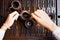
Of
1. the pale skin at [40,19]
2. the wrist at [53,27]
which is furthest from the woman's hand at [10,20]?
the wrist at [53,27]

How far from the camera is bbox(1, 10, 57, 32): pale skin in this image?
2.57ft

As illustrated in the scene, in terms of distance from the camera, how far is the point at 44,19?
2.60 feet

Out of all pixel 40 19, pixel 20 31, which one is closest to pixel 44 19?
pixel 40 19

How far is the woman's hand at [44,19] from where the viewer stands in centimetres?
79

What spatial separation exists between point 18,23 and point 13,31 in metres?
0.04

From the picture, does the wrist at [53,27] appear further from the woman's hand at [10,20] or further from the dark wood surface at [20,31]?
the woman's hand at [10,20]

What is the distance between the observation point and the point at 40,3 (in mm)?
838

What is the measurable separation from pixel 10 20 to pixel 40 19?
130 millimetres

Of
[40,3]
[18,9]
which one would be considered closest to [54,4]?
[40,3]

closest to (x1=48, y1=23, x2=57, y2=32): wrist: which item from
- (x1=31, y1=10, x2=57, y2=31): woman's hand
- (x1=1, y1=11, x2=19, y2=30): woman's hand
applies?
(x1=31, y1=10, x2=57, y2=31): woman's hand

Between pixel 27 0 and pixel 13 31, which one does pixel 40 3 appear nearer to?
pixel 27 0

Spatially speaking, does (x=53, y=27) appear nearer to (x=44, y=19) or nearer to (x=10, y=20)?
(x=44, y=19)

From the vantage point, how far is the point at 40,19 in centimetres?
79

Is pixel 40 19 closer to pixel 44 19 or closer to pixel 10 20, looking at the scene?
pixel 44 19
